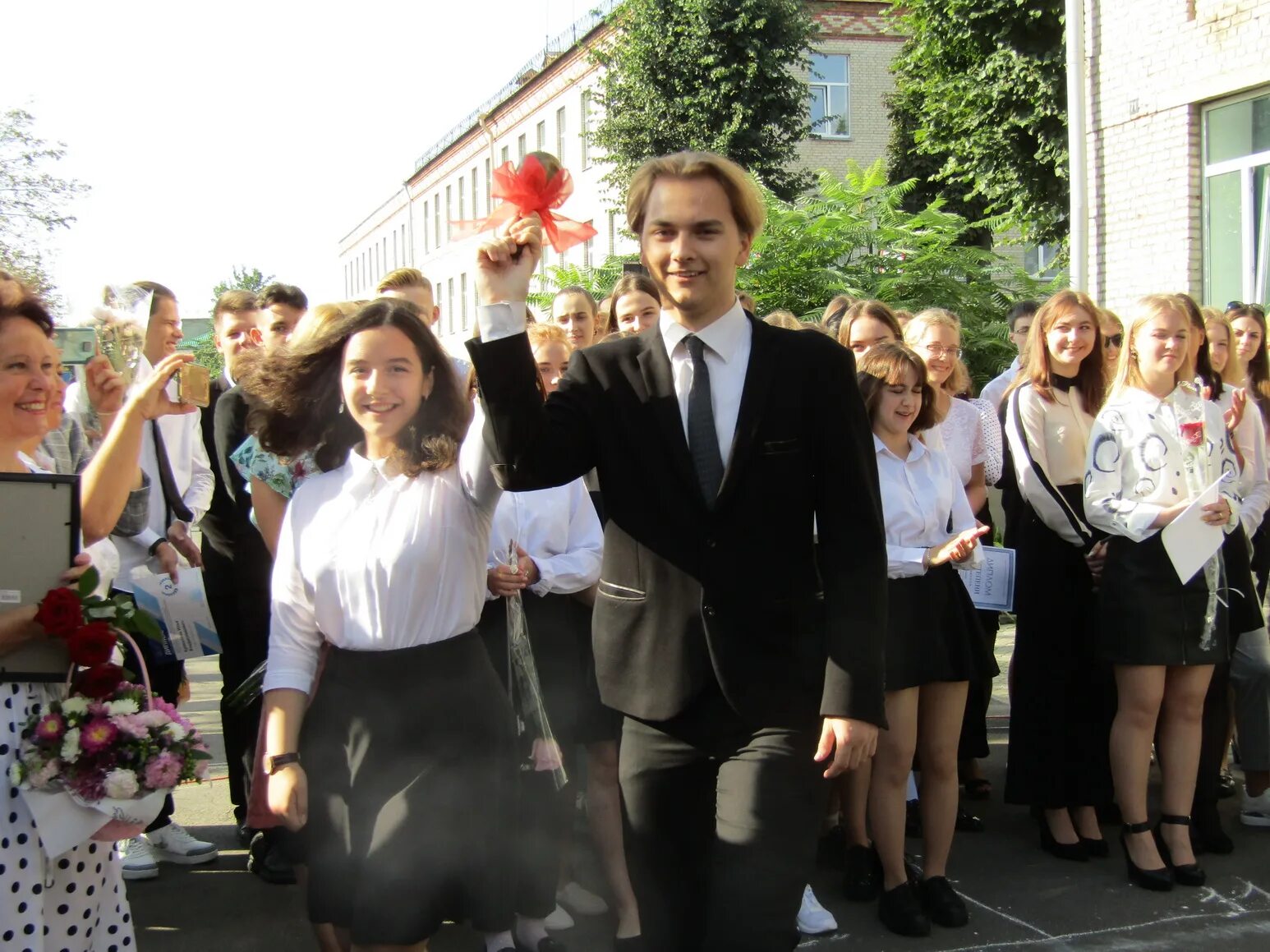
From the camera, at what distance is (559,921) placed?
183 inches

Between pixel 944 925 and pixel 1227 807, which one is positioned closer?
pixel 944 925

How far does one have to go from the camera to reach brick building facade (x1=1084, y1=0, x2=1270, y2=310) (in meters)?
13.8

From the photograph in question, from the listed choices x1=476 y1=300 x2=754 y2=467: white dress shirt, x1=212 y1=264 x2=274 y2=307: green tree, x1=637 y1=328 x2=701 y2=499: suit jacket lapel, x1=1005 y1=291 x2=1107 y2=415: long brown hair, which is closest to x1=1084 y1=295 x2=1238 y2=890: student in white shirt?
x1=1005 y1=291 x2=1107 y2=415: long brown hair

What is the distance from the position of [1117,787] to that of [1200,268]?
11188 mm

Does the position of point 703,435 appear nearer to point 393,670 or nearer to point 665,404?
point 665,404

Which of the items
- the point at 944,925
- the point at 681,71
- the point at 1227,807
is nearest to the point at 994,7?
the point at 681,71

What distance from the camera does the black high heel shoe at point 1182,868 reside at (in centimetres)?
494

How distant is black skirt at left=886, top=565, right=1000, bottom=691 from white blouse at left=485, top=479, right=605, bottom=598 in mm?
1088

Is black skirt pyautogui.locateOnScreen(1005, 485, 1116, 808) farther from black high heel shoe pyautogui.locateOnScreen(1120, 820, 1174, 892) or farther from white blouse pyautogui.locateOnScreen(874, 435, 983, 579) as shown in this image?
white blouse pyautogui.locateOnScreen(874, 435, 983, 579)

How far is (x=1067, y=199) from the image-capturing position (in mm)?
19938

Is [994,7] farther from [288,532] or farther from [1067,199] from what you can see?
[288,532]

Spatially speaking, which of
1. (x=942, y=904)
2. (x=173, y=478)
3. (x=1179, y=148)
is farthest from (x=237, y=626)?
(x=1179, y=148)

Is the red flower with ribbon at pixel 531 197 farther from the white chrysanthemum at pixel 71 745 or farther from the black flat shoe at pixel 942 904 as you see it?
the black flat shoe at pixel 942 904

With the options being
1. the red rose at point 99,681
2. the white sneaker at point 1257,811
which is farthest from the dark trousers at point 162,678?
the white sneaker at point 1257,811
